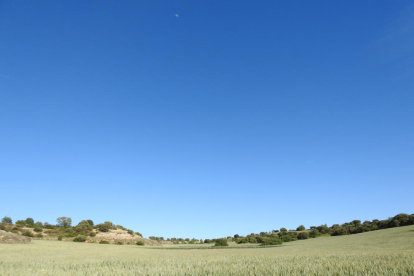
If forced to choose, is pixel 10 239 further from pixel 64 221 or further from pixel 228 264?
pixel 64 221

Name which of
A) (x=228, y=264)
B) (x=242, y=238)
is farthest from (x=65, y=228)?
(x=228, y=264)

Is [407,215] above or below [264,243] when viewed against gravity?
above

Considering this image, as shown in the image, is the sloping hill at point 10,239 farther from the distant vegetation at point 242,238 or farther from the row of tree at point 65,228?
the row of tree at point 65,228

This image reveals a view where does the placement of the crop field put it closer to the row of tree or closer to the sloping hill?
the sloping hill

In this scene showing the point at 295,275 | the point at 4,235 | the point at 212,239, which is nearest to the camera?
the point at 295,275

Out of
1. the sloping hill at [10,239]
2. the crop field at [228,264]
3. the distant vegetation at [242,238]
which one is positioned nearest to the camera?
the crop field at [228,264]

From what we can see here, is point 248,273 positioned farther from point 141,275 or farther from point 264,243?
point 264,243

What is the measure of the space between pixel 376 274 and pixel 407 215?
61.1 m

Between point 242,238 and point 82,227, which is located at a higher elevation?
point 82,227

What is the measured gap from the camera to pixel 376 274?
7.03 meters

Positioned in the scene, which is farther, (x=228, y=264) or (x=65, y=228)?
(x=65, y=228)

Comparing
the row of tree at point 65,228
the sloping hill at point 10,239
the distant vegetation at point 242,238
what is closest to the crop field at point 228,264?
the sloping hill at point 10,239

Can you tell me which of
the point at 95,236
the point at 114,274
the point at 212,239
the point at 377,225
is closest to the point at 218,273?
the point at 114,274

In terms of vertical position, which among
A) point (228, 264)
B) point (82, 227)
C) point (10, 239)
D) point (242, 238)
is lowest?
point (242, 238)
